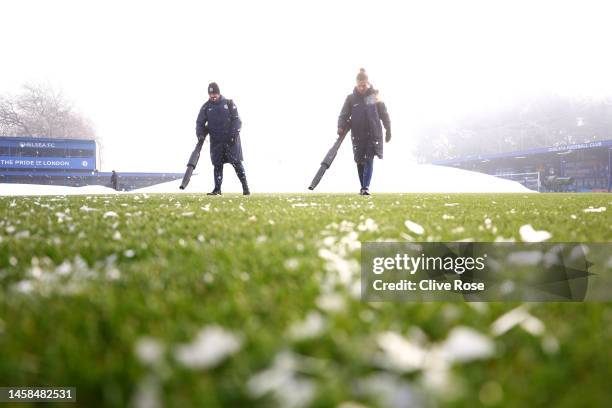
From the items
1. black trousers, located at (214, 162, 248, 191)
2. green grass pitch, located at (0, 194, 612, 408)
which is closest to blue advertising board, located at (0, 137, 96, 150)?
black trousers, located at (214, 162, 248, 191)

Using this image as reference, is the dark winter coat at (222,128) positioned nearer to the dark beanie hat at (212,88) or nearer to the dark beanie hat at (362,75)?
the dark beanie hat at (212,88)

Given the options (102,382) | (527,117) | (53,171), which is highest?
(527,117)

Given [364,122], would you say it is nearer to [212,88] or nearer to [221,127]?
[221,127]

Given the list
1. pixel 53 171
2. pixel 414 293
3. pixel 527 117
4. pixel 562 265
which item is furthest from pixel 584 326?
pixel 527 117

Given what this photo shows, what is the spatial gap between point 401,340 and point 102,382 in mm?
681

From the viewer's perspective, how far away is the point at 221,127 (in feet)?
30.4

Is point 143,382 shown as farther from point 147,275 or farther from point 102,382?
point 147,275

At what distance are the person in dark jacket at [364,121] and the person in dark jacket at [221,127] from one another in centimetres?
239

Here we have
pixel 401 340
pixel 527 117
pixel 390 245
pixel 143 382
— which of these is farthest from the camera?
pixel 527 117

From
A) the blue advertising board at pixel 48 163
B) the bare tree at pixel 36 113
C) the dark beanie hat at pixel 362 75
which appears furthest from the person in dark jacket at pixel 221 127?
the bare tree at pixel 36 113

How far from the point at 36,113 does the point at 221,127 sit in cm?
5132

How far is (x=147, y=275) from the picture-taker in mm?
1709

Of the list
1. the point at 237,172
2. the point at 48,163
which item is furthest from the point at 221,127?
the point at 48,163

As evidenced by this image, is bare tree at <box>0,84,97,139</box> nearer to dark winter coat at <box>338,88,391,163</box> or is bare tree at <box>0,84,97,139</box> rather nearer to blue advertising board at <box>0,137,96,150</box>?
blue advertising board at <box>0,137,96,150</box>
